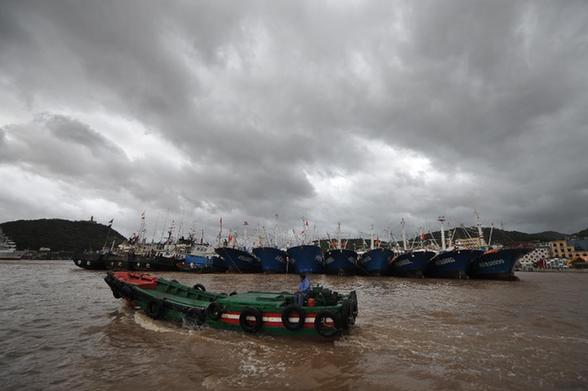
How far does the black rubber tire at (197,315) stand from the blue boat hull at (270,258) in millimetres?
29381

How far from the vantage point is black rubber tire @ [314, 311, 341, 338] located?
7375 millimetres

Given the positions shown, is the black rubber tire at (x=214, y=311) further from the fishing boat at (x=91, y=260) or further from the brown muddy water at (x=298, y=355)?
the fishing boat at (x=91, y=260)

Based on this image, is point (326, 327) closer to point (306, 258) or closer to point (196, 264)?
point (306, 258)

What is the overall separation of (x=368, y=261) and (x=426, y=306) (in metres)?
23.9

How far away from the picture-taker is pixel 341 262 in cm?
3572

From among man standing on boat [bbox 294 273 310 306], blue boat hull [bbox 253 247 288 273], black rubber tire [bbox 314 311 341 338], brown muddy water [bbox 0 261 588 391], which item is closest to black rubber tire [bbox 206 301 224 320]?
brown muddy water [bbox 0 261 588 391]

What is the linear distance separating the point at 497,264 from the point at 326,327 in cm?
3043

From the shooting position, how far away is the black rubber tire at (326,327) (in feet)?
24.2

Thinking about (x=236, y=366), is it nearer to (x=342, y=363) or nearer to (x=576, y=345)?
(x=342, y=363)

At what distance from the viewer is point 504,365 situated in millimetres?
5727

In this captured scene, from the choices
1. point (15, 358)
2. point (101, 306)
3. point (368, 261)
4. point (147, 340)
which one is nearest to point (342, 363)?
point (147, 340)

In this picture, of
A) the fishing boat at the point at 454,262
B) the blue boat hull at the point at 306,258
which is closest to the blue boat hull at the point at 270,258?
the blue boat hull at the point at 306,258

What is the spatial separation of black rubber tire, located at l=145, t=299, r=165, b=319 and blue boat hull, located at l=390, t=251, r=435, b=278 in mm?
29186

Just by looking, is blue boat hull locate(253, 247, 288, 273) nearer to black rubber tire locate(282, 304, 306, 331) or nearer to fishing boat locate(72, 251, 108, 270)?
fishing boat locate(72, 251, 108, 270)
